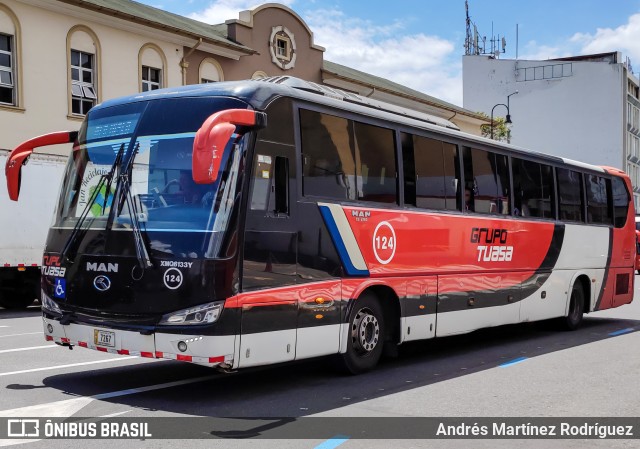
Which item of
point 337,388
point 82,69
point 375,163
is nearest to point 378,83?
point 82,69

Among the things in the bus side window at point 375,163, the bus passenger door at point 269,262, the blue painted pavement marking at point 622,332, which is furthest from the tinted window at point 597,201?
the bus passenger door at point 269,262

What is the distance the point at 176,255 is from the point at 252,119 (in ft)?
4.82

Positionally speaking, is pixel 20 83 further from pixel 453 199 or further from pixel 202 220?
pixel 202 220

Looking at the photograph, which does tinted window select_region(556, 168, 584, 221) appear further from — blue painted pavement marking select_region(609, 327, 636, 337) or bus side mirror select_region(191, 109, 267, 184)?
bus side mirror select_region(191, 109, 267, 184)

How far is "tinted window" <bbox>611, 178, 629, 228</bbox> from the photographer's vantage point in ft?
56.6

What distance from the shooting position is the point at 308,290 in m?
8.70

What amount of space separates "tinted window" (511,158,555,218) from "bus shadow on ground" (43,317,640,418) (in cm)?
237

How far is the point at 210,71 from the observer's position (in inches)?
1267

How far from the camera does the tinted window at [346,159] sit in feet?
29.7

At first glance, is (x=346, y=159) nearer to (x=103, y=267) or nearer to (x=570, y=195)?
(x=103, y=267)

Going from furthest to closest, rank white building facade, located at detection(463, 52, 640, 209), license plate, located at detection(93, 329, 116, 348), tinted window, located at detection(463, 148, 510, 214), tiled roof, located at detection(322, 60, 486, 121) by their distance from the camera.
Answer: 1. white building facade, located at detection(463, 52, 640, 209)
2. tiled roof, located at detection(322, 60, 486, 121)
3. tinted window, located at detection(463, 148, 510, 214)
4. license plate, located at detection(93, 329, 116, 348)

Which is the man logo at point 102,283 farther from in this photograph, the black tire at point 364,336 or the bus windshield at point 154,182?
the black tire at point 364,336

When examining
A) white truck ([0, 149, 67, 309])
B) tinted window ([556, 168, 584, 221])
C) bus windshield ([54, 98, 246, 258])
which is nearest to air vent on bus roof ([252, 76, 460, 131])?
bus windshield ([54, 98, 246, 258])

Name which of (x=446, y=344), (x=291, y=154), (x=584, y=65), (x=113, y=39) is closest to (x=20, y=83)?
(x=113, y=39)
